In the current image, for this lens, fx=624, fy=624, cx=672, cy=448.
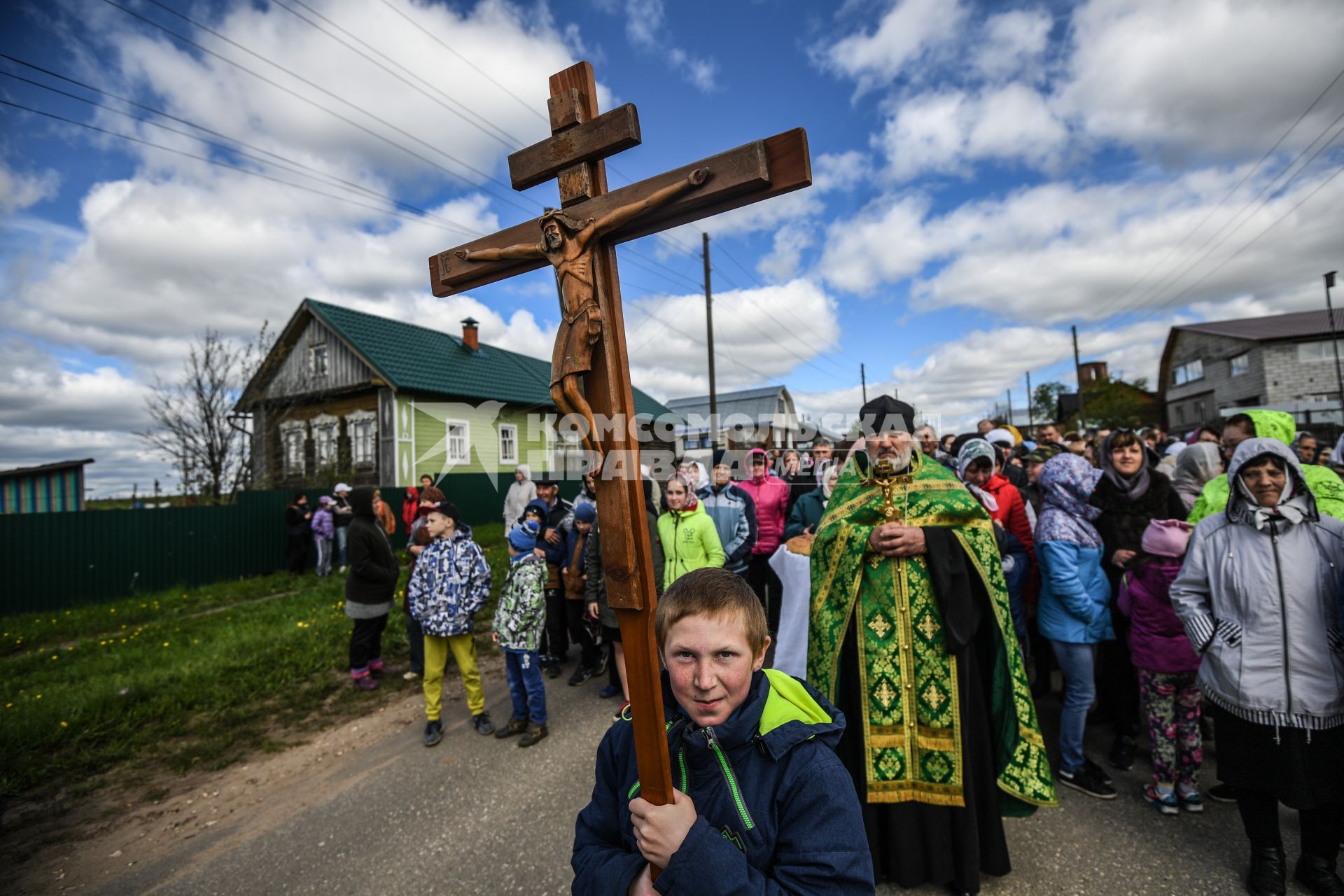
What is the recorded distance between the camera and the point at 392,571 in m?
5.96

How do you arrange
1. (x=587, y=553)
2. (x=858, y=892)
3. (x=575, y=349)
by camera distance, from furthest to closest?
1. (x=587, y=553)
2. (x=575, y=349)
3. (x=858, y=892)

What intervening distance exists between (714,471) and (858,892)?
513 cm

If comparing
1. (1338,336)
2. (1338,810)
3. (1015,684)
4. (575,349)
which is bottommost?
→ (1338,810)

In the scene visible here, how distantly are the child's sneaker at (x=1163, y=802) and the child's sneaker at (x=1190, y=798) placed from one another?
30 millimetres

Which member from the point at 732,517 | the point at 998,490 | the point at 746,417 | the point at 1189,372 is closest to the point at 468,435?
the point at 746,417

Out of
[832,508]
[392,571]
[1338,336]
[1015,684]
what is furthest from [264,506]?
[1338,336]

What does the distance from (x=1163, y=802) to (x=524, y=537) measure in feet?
14.9

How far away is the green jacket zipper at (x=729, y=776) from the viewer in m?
1.48

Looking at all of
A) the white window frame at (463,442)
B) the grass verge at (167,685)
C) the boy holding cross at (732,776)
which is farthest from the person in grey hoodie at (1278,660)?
the white window frame at (463,442)

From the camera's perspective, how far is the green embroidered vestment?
2.86m

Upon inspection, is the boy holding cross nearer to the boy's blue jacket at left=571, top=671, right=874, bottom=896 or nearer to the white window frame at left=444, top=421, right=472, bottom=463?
the boy's blue jacket at left=571, top=671, right=874, bottom=896

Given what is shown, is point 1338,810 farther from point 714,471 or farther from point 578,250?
point 714,471

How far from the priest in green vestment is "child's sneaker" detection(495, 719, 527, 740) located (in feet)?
9.07

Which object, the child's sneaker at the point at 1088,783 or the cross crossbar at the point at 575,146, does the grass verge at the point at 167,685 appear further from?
the child's sneaker at the point at 1088,783
